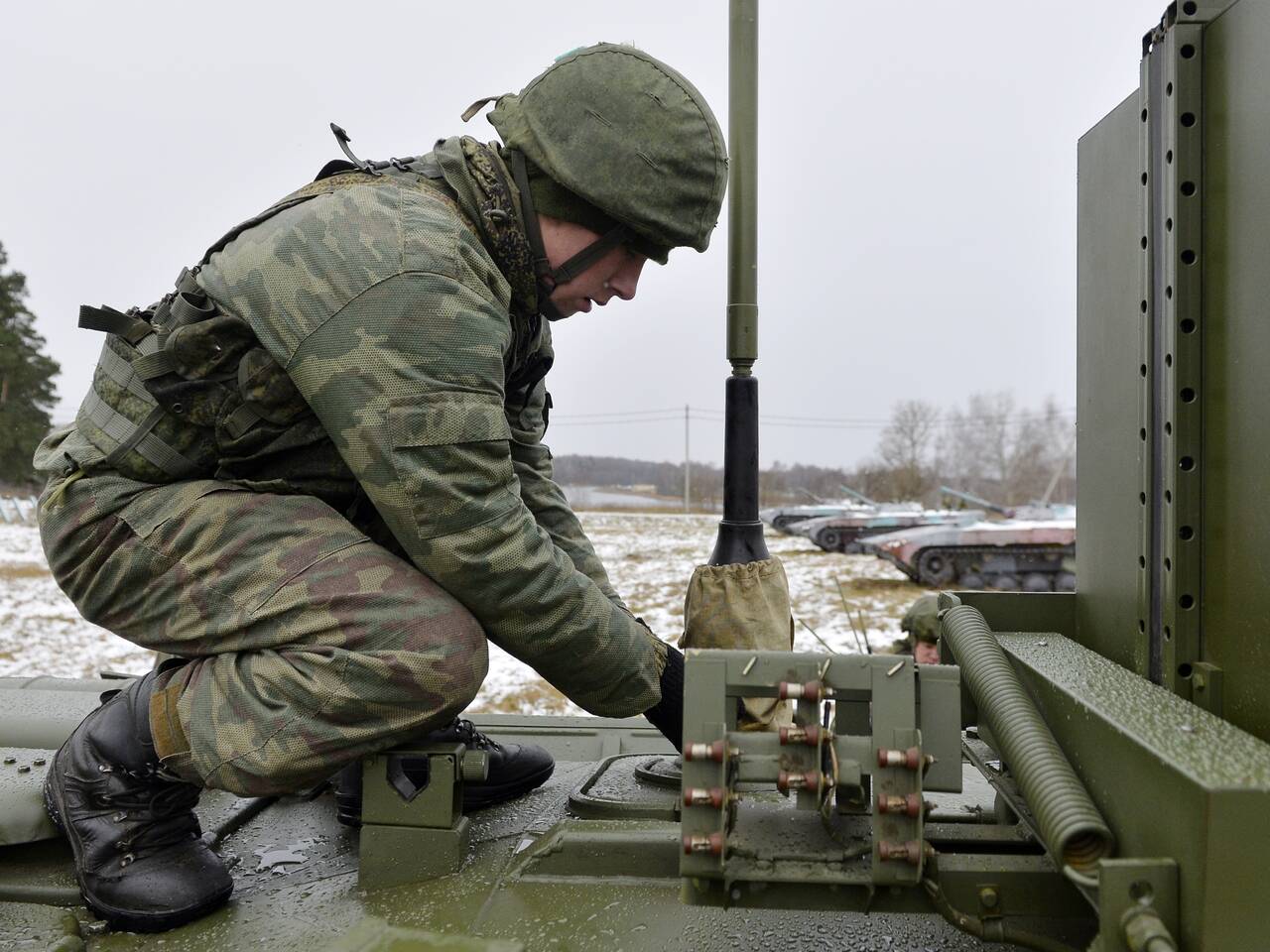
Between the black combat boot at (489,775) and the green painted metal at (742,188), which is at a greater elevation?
the green painted metal at (742,188)

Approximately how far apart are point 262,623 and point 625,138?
1029 mm

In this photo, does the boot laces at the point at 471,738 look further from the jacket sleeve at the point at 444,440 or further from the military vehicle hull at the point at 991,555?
the military vehicle hull at the point at 991,555

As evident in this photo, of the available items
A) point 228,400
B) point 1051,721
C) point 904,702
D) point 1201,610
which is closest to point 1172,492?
point 1201,610

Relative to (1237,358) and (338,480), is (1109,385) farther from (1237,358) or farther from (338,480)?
(338,480)

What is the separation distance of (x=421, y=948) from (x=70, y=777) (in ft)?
2.58

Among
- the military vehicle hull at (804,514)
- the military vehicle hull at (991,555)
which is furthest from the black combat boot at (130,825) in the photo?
the military vehicle hull at (804,514)

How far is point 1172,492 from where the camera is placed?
4.56 ft

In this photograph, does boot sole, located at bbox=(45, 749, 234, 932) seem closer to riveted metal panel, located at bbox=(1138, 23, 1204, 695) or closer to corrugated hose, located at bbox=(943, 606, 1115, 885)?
corrugated hose, located at bbox=(943, 606, 1115, 885)

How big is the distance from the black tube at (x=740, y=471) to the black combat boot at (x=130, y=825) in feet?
4.61

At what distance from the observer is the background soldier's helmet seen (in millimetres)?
1850

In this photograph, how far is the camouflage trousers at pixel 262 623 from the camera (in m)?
1.60

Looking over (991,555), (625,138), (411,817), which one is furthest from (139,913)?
(991,555)

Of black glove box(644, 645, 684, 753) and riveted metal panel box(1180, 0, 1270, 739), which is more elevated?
riveted metal panel box(1180, 0, 1270, 739)

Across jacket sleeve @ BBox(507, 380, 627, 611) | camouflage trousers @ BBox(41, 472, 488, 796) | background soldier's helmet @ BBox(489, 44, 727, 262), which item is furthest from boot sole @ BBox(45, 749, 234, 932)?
background soldier's helmet @ BBox(489, 44, 727, 262)
